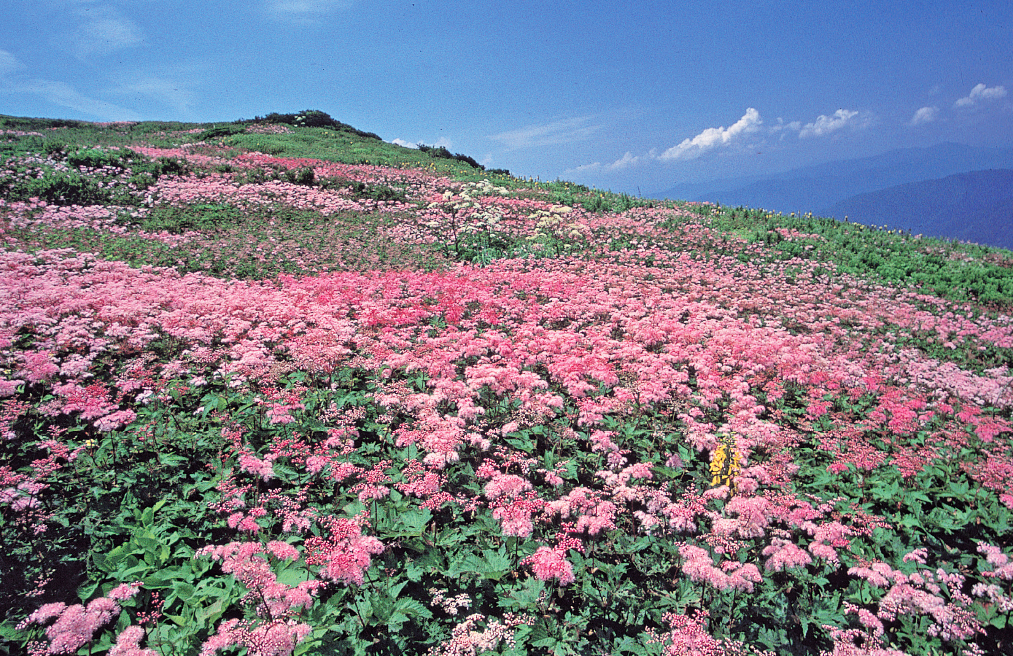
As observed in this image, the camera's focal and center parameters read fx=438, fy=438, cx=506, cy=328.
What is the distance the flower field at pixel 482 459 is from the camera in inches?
166

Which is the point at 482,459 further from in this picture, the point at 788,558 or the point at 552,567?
the point at 788,558

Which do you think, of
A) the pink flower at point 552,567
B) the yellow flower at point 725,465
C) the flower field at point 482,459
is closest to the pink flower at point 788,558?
the flower field at point 482,459

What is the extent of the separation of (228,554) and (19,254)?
43.3ft

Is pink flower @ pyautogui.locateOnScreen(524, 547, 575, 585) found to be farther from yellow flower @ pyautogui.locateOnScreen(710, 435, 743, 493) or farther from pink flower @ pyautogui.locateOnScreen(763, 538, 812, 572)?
yellow flower @ pyautogui.locateOnScreen(710, 435, 743, 493)

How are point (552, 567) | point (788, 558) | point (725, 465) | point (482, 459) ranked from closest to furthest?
point (552, 567), point (788, 558), point (725, 465), point (482, 459)

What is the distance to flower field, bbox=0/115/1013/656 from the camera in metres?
4.21

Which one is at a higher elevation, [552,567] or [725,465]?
[552,567]

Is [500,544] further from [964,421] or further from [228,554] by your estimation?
[964,421]

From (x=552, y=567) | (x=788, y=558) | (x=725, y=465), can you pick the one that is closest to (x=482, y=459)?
(x=552, y=567)

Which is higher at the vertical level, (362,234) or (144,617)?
(362,234)

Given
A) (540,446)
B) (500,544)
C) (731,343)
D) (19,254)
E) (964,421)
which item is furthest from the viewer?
(19,254)

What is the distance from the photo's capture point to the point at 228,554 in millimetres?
4219

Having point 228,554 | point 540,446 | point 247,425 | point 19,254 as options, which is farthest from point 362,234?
point 228,554

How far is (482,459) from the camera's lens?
6648 mm
